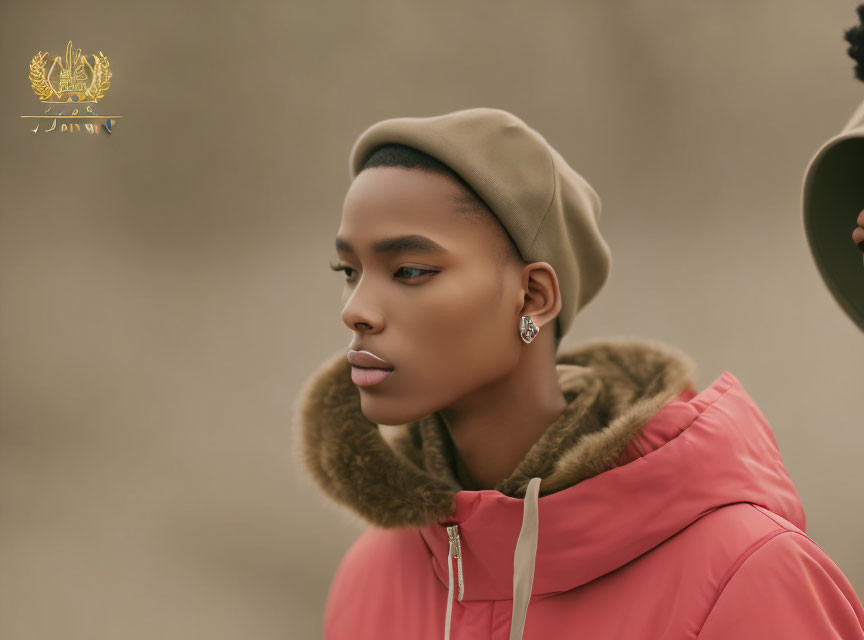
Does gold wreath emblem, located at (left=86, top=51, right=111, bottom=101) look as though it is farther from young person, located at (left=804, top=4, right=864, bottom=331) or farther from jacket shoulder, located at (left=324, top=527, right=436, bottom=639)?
young person, located at (left=804, top=4, right=864, bottom=331)

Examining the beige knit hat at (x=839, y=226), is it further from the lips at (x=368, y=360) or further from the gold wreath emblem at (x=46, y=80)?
the gold wreath emblem at (x=46, y=80)

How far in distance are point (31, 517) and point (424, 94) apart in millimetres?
1510

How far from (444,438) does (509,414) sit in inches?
6.7

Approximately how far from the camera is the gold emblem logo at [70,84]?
6.90 feet

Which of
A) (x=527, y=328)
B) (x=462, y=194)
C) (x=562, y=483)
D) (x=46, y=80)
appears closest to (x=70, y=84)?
(x=46, y=80)

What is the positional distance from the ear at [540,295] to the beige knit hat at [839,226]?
38 centimetres

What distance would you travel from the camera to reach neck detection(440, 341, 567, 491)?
136 centimetres

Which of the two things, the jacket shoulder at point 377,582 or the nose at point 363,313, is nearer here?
the nose at point 363,313

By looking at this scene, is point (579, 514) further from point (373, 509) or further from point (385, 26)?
point (385, 26)

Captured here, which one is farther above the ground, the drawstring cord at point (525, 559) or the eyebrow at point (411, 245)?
the eyebrow at point (411, 245)

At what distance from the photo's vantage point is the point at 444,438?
59.2 inches

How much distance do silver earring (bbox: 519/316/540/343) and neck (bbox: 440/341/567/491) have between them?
0.14 feet

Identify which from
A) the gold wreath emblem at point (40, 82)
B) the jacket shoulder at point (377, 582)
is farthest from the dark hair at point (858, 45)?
the gold wreath emblem at point (40, 82)

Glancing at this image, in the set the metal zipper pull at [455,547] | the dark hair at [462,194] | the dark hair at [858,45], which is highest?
the dark hair at [858,45]
